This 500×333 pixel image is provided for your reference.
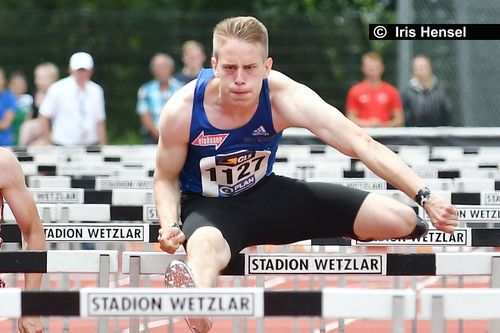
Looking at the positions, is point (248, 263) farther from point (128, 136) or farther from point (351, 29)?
point (128, 136)

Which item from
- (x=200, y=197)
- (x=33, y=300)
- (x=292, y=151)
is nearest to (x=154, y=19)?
(x=292, y=151)

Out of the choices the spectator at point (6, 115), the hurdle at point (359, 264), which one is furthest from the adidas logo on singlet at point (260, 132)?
the spectator at point (6, 115)

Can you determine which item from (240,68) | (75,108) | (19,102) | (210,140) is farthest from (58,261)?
(19,102)

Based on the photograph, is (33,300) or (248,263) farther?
(248,263)

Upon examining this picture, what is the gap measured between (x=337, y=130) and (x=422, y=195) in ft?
1.71

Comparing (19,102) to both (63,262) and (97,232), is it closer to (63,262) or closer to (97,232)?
(97,232)

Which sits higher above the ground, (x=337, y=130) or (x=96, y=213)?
(x=337, y=130)

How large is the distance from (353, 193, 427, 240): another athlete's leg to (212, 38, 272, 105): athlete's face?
77cm

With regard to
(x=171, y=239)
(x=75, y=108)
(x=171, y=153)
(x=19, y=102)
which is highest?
(x=19, y=102)

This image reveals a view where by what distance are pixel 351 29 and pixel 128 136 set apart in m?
5.22

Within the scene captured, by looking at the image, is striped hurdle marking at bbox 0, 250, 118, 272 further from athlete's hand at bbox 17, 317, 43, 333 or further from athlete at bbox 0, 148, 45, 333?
athlete at bbox 0, 148, 45, 333

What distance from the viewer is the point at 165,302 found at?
4781 millimetres

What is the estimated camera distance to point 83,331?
968 cm

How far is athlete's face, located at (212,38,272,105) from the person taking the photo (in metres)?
6.29
